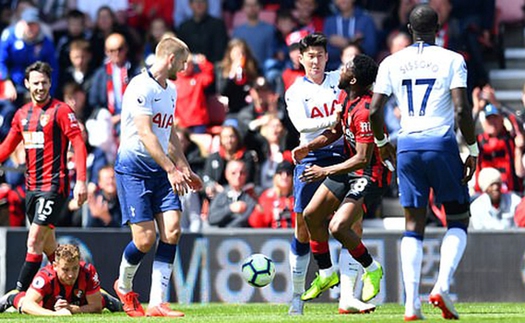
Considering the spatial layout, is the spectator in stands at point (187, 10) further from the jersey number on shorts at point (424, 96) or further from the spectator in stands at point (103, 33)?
the jersey number on shorts at point (424, 96)

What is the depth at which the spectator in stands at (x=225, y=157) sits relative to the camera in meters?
19.0

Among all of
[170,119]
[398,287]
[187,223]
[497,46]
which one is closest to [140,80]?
[170,119]

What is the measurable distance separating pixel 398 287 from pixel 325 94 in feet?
14.5

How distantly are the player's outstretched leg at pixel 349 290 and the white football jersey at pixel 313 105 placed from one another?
135cm

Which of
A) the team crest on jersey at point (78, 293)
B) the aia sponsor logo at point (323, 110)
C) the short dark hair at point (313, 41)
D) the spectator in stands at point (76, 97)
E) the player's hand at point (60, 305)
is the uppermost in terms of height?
the spectator in stands at point (76, 97)

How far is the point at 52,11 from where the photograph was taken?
22.7 meters

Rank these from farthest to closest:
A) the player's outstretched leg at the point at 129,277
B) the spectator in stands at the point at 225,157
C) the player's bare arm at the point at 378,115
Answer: the spectator in stands at the point at 225,157
the player's outstretched leg at the point at 129,277
the player's bare arm at the point at 378,115

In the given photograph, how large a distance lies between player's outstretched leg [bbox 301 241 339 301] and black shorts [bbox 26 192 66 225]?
2955 mm

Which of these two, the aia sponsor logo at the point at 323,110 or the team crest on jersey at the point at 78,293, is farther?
the team crest on jersey at the point at 78,293

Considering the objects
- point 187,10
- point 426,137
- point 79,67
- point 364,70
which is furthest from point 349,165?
point 187,10

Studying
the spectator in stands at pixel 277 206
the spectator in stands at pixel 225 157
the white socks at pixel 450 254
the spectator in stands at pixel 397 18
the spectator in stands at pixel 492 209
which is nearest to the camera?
the white socks at pixel 450 254

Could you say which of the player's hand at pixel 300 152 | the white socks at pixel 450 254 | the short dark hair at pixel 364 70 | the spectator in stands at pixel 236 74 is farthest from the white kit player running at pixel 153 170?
the spectator in stands at pixel 236 74

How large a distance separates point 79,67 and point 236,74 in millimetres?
2749

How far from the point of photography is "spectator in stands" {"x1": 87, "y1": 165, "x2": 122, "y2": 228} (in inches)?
719
